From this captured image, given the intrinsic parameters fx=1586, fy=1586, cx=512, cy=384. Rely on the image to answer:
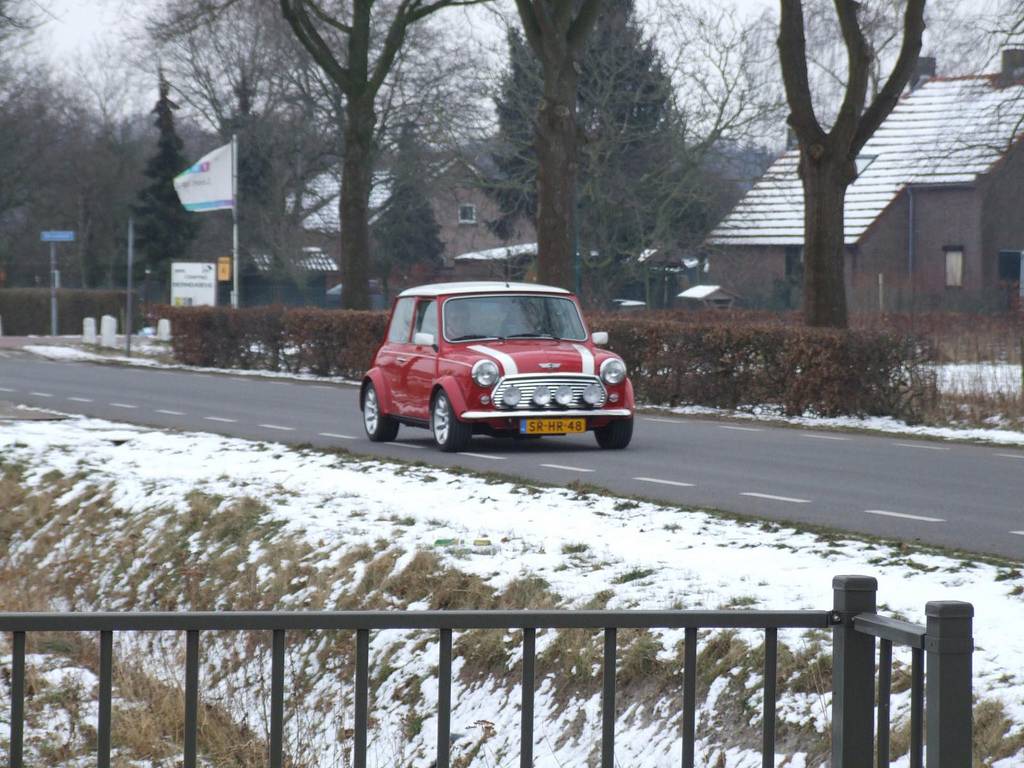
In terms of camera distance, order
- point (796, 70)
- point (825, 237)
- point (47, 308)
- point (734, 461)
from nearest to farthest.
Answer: point (734, 461)
point (796, 70)
point (825, 237)
point (47, 308)

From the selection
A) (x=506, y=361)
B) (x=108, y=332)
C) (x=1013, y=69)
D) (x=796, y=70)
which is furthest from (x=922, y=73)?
(x=506, y=361)

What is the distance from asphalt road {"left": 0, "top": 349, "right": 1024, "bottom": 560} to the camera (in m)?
12.0

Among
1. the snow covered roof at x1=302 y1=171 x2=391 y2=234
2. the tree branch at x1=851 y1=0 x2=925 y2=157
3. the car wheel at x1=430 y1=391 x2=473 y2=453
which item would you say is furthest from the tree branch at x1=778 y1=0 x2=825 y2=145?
the snow covered roof at x1=302 y1=171 x2=391 y2=234

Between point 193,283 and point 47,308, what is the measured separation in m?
19.1

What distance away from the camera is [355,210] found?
37656 mm

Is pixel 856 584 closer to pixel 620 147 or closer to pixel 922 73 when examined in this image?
pixel 620 147

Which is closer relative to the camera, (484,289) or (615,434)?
(615,434)

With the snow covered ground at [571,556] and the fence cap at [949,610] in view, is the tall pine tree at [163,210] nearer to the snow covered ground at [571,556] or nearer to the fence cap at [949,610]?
the snow covered ground at [571,556]

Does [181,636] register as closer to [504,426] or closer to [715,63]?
[504,426]

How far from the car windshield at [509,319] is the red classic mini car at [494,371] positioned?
0.04 feet

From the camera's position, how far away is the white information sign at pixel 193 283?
146 ft

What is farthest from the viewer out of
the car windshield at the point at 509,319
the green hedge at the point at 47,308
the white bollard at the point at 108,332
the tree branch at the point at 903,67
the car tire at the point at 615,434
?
the green hedge at the point at 47,308

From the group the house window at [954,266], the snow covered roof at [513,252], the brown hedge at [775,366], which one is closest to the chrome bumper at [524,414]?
the brown hedge at [775,366]

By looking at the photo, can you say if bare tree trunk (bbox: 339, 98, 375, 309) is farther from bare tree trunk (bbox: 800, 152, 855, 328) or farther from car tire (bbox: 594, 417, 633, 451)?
car tire (bbox: 594, 417, 633, 451)
